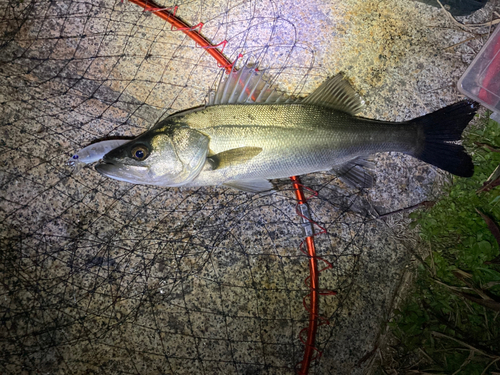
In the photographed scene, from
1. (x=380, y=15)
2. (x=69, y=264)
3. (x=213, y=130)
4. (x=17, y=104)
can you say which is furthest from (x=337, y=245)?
(x=17, y=104)

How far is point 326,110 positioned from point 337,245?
47.3 inches

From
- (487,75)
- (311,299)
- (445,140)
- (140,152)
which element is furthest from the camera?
(487,75)

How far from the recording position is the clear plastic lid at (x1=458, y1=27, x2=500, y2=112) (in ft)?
8.10

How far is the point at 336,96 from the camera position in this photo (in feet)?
7.36

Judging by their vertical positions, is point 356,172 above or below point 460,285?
above

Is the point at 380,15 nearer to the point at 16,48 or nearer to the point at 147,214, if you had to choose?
the point at 147,214

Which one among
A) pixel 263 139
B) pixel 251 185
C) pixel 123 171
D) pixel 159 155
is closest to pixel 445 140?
pixel 263 139

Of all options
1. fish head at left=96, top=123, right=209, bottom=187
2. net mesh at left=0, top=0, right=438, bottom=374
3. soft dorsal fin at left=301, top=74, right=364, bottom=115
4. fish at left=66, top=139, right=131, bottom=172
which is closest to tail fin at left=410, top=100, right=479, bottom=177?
soft dorsal fin at left=301, top=74, right=364, bottom=115

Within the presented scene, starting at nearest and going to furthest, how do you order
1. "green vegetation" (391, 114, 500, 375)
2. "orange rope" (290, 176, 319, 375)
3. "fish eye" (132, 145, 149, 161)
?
"fish eye" (132, 145, 149, 161), "orange rope" (290, 176, 319, 375), "green vegetation" (391, 114, 500, 375)

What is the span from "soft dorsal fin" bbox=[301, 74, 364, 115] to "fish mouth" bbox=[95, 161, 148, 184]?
1302 mm

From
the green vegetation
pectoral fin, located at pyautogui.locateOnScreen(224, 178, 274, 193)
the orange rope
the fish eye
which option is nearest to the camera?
the fish eye

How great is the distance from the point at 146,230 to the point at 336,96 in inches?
75.4

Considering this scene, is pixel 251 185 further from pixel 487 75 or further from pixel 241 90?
pixel 487 75

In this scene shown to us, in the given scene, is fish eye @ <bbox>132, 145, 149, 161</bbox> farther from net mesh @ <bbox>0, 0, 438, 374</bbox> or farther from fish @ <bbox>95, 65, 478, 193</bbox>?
net mesh @ <bbox>0, 0, 438, 374</bbox>
